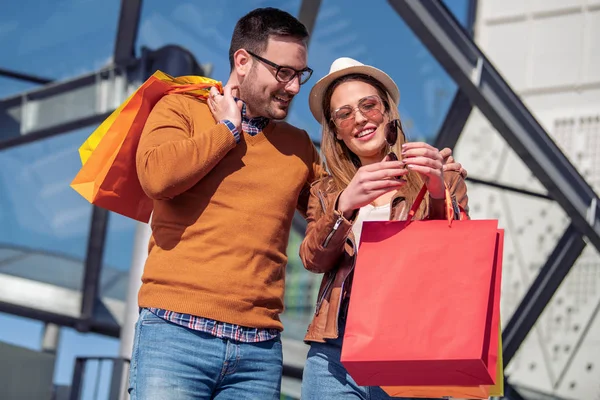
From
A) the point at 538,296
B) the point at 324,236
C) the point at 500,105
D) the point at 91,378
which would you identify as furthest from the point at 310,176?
the point at 538,296

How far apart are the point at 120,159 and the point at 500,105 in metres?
4.42

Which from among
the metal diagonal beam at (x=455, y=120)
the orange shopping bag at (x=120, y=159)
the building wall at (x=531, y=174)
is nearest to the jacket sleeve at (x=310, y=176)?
the orange shopping bag at (x=120, y=159)

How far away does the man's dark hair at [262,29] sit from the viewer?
9.06 ft

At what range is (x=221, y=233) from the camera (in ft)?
8.33

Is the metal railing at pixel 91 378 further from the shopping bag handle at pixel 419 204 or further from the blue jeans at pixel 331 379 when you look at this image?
the shopping bag handle at pixel 419 204

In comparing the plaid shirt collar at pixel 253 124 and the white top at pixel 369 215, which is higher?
the plaid shirt collar at pixel 253 124

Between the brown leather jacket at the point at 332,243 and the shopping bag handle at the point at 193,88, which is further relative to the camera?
the shopping bag handle at the point at 193,88

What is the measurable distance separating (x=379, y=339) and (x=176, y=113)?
3.03ft

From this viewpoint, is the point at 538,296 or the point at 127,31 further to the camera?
the point at 538,296

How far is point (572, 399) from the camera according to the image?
1120cm

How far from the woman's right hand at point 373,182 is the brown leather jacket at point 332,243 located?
0.25 ft

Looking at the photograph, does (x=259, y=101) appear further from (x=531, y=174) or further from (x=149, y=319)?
(x=531, y=174)

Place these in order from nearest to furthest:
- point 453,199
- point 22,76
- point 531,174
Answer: point 453,199 → point 22,76 → point 531,174

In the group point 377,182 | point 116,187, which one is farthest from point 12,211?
point 377,182
